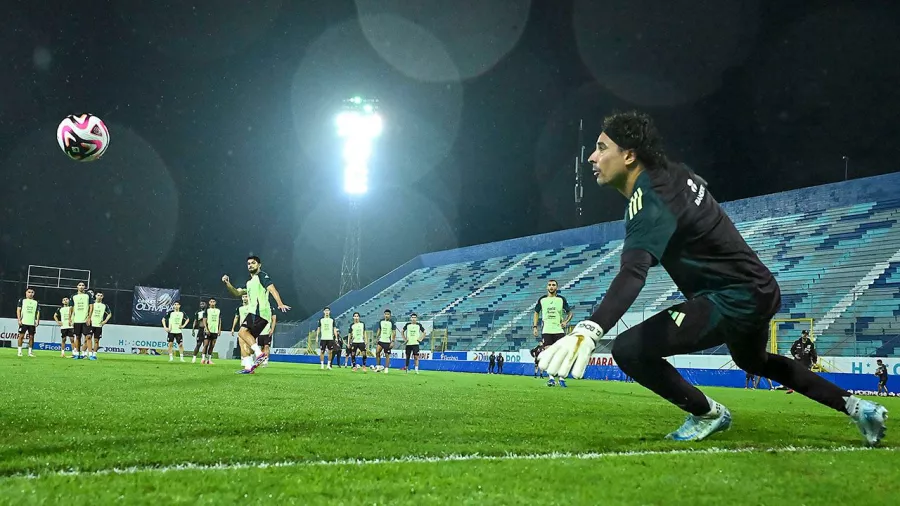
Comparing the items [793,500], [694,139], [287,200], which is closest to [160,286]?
[287,200]

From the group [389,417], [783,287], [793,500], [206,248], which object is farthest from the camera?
[206,248]

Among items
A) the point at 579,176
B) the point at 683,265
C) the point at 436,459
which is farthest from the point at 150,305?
the point at 683,265

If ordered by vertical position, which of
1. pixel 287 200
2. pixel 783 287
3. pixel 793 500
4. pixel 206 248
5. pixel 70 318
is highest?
pixel 287 200

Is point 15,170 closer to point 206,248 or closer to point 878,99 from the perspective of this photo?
point 206,248

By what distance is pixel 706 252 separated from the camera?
14.1 ft

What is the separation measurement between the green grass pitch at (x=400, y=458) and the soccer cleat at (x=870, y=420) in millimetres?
159

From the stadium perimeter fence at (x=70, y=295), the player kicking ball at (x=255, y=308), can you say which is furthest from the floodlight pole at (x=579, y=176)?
the player kicking ball at (x=255, y=308)

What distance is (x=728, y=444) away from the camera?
479 centimetres

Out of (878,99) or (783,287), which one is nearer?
(783,287)

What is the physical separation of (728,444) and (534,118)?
41152 millimetres

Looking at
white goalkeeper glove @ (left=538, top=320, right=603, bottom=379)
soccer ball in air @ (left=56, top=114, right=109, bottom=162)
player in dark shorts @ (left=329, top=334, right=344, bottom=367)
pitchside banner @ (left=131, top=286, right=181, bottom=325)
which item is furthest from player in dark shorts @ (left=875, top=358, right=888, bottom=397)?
pitchside banner @ (left=131, top=286, right=181, bottom=325)

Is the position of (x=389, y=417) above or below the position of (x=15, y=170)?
below

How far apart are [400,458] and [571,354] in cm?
113

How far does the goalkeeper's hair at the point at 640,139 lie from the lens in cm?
418
